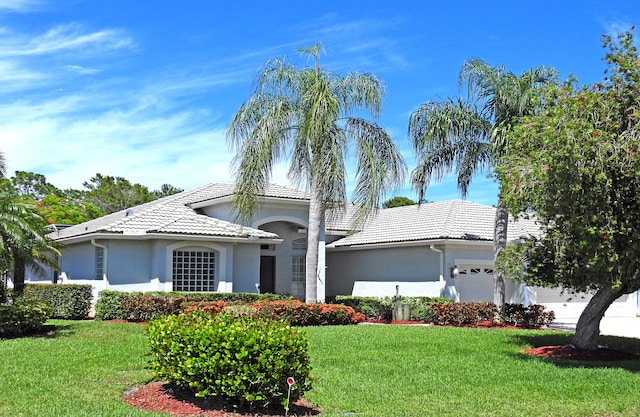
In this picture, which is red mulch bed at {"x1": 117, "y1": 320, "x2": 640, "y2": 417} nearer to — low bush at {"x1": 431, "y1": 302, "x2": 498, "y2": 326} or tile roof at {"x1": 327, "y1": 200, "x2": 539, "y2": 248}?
low bush at {"x1": 431, "y1": 302, "x2": 498, "y2": 326}

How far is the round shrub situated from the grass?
31.0 inches

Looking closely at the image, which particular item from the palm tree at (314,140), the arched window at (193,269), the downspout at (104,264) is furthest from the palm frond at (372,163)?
the downspout at (104,264)

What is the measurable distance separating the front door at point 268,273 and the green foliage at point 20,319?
11.7 meters

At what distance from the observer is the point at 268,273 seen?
28.1m

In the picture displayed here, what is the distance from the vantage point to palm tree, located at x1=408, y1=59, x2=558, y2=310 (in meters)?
20.3

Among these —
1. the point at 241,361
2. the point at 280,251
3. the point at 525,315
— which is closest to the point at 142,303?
the point at 280,251

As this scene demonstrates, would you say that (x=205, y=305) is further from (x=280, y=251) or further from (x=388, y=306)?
(x=280, y=251)

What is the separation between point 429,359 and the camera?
13.5 metres

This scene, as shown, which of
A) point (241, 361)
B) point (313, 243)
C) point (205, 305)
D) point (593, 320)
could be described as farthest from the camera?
point (313, 243)

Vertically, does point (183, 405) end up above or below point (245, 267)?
below

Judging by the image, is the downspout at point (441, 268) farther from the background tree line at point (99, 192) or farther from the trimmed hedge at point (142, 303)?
the background tree line at point (99, 192)

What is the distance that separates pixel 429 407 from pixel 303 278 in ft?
63.7

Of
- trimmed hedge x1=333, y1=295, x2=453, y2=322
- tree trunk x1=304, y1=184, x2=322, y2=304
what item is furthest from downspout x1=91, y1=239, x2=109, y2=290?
trimmed hedge x1=333, y1=295, x2=453, y2=322

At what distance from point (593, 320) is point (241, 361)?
971 centimetres
